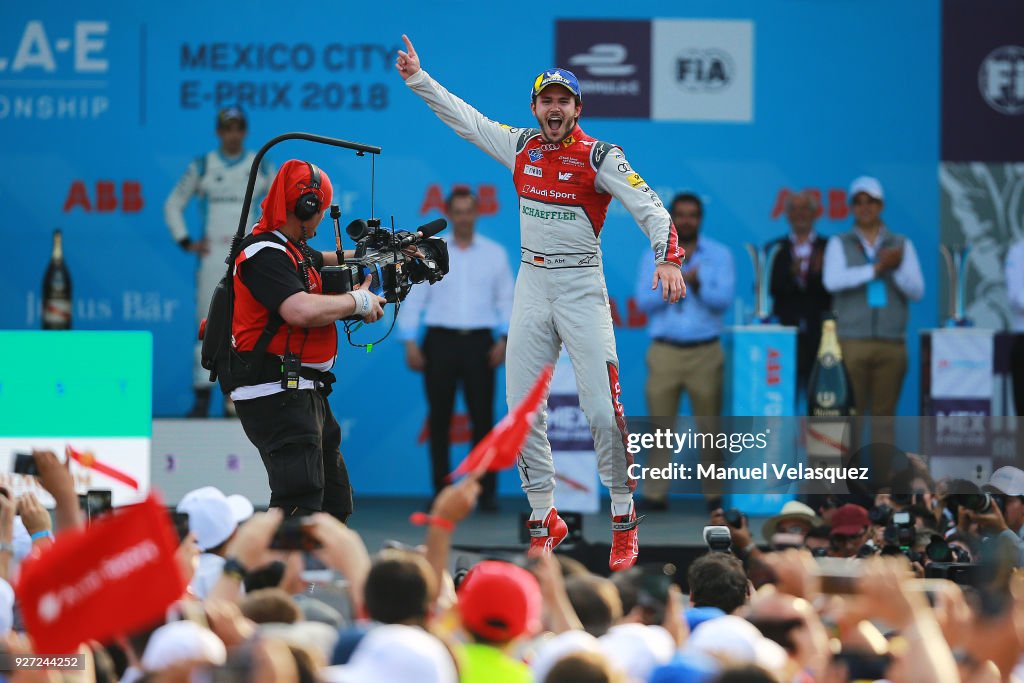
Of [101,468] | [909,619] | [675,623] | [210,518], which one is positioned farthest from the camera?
[101,468]

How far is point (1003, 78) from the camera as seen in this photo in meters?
12.5

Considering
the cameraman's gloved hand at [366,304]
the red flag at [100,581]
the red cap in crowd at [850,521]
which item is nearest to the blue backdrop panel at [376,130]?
the cameraman's gloved hand at [366,304]

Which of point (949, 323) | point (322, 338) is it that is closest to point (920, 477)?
point (322, 338)

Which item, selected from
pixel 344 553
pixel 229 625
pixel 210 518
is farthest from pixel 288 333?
pixel 229 625

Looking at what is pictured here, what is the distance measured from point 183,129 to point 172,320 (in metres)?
1.42

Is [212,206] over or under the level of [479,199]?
under

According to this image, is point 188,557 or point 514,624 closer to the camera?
point 514,624

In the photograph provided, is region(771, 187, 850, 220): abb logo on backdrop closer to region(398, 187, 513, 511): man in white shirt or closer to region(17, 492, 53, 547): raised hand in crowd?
region(398, 187, 513, 511): man in white shirt

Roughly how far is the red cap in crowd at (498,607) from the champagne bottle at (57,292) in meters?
8.23

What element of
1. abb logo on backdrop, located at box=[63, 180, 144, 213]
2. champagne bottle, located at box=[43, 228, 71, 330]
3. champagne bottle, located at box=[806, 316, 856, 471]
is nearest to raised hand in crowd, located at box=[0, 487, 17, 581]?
champagne bottle, located at box=[43, 228, 71, 330]

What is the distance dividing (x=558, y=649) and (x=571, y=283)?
3542 millimetres

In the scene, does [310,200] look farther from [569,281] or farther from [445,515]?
[445,515]

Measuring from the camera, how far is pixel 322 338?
22.6 feet

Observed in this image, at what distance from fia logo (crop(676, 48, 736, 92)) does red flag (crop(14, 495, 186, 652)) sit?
9222mm
